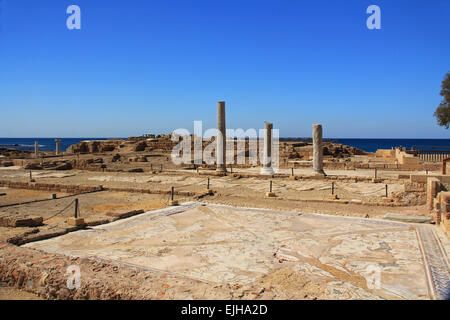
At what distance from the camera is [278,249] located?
6.45 meters

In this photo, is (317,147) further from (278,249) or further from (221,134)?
(278,249)

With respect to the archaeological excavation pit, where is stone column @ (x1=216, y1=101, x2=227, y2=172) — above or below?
above

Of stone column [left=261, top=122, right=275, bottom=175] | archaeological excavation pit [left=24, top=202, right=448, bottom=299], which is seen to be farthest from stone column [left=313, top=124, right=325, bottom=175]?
archaeological excavation pit [left=24, top=202, right=448, bottom=299]

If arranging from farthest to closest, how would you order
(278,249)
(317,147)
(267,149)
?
1. (267,149)
2. (317,147)
3. (278,249)

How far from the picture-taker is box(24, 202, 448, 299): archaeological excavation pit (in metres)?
4.97

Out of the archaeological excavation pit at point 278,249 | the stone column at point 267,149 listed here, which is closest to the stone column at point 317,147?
the stone column at point 267,149

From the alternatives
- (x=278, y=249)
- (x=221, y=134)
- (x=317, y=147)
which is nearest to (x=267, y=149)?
(x=221, y=134)

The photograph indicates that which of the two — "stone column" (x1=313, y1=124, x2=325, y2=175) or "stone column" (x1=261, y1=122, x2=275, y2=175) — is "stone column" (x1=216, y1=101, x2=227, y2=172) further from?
"stone column" (x1=313, y1=124, x2=325, y2=175)

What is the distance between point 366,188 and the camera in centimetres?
1474

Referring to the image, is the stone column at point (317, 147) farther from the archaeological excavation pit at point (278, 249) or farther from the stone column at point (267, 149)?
the archaeological excavation pit at point (278, 249)

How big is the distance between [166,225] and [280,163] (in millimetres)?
20032
